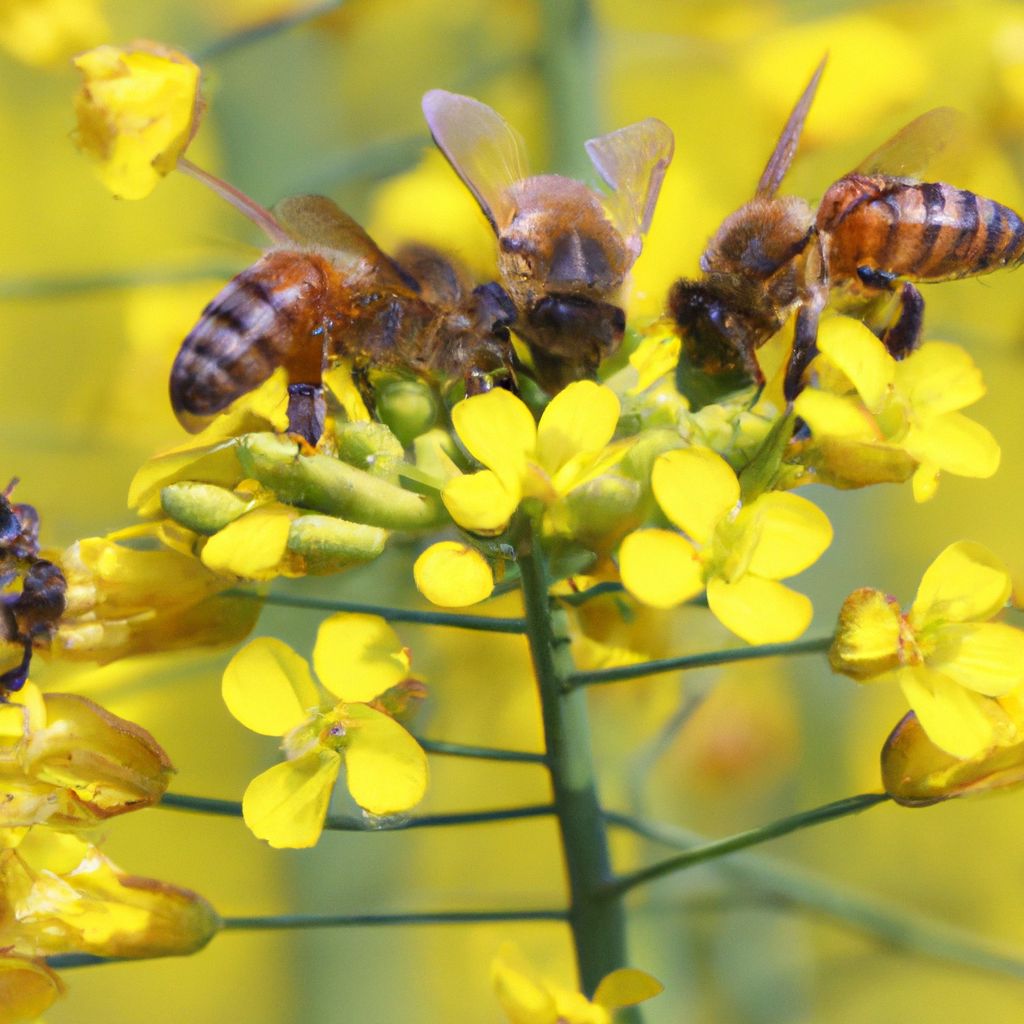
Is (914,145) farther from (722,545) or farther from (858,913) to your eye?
(858,913)

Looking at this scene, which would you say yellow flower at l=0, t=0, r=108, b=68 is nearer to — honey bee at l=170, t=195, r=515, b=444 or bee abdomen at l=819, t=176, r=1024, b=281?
honey bee at l=170, t=195, r=515, b=444

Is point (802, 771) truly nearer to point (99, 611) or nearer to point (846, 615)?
point (846, 615)

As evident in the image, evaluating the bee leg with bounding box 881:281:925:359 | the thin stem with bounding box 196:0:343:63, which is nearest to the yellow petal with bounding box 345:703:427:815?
the bee leg with bounding box 881:281:925:359

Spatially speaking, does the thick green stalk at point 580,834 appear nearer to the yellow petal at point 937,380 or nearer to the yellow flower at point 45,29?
the yellow petal at point 937,380

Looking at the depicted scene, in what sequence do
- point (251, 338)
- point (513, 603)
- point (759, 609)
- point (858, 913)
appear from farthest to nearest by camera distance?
point (513, 603) < point (858, 913) < point (251, 338) < point (759, 609)

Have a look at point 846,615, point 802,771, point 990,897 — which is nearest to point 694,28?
point 802,771

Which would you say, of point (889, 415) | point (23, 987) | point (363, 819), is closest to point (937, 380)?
point (889, 415)
